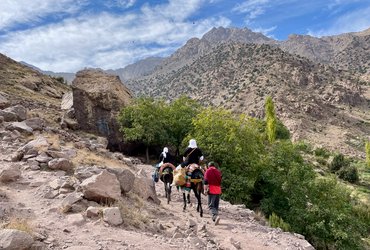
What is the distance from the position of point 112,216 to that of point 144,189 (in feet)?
13.8

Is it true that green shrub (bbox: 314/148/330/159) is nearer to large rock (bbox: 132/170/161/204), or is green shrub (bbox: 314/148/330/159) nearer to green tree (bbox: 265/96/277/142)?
green tree (bbox: 265/96/277/142)

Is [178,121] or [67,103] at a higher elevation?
[67,103]

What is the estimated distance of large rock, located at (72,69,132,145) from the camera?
3197 centimetres

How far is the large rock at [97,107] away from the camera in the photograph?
32.0 meters

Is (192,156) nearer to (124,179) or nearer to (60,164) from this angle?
(124,179)

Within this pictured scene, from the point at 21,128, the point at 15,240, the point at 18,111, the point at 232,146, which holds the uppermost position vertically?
the point at 18,111

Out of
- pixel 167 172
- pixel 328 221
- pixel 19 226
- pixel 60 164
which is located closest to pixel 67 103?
pixel 60 164

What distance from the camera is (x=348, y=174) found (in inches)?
2162

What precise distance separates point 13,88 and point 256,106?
77.5m

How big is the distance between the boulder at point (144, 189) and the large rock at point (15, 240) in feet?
21.1

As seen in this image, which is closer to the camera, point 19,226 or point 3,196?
point 19,226

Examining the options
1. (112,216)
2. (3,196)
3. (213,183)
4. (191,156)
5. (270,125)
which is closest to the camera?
(112,216)

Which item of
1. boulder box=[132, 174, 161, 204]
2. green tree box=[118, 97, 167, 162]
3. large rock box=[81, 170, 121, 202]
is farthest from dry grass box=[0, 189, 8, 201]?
green tree box=[118, 97, 167, 162]

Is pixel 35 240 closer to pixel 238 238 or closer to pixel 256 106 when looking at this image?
pixel 238 238
